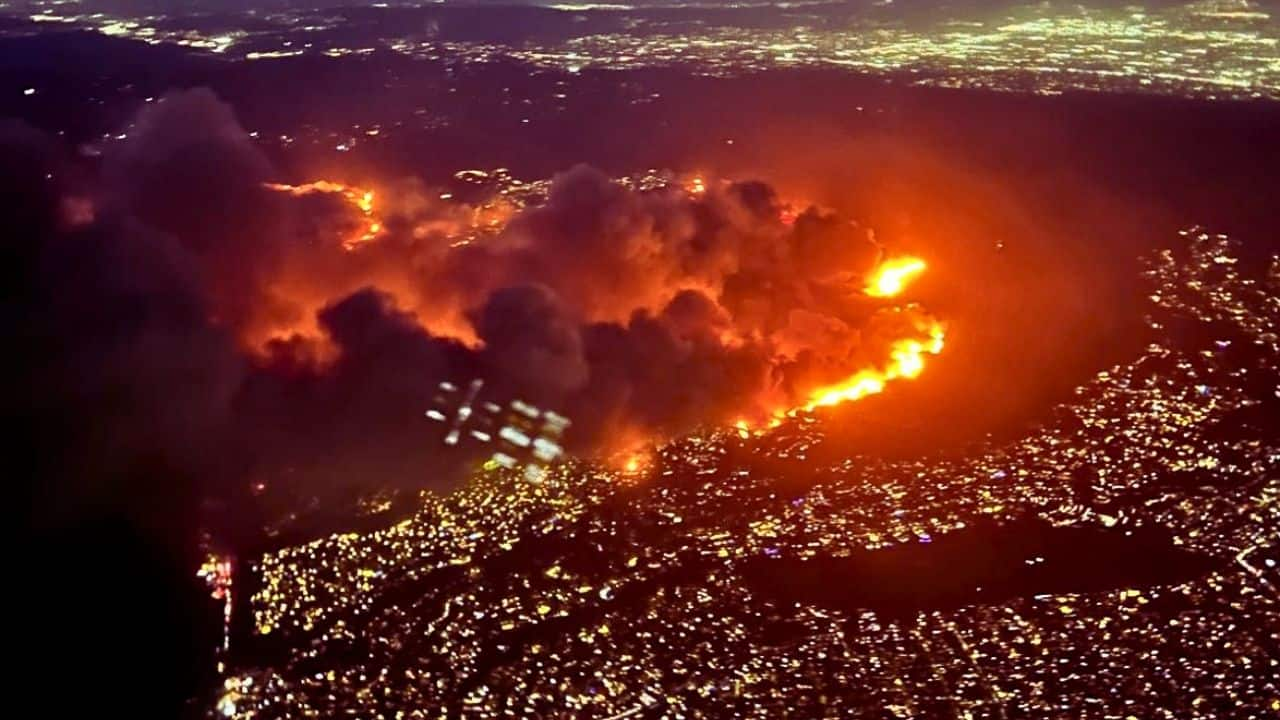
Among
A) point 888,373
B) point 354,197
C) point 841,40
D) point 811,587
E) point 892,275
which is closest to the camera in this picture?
point 811,587

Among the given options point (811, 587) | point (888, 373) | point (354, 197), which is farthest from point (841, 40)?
point (811, 587)

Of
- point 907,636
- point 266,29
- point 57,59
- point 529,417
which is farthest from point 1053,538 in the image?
point 266,29

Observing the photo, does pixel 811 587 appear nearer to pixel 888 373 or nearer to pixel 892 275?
pixel 888 373

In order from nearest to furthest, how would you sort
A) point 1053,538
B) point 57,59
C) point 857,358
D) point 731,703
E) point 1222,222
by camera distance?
point 731,703
point 1053,538
point 857,358
point 1222,222
point 57,59

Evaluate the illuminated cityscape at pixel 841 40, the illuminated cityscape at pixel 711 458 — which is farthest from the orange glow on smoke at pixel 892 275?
the illuminated cityscape at pixel 841 40

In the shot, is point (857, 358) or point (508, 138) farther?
point (508, 138)

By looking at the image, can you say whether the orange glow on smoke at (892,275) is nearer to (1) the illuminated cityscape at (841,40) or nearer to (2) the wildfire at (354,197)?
(2) the wildfire at (354,197)

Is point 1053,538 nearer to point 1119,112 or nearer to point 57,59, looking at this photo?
point 1119,112
